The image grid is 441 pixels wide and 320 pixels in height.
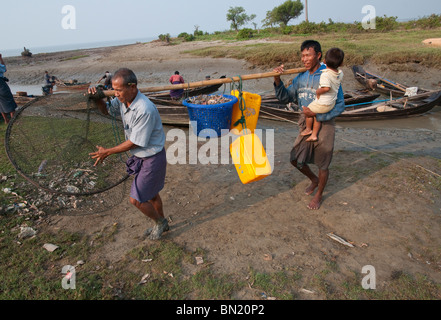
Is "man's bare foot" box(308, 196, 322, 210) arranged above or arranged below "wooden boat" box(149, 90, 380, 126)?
below

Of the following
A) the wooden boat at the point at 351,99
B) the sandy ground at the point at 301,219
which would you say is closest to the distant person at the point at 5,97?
the sandy ground at the point at 301,219

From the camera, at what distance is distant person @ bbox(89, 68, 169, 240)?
2.29m

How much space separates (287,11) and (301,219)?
45612 millimetres

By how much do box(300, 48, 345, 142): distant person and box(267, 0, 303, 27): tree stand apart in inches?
1657

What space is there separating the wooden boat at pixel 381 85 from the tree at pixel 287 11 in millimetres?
32413

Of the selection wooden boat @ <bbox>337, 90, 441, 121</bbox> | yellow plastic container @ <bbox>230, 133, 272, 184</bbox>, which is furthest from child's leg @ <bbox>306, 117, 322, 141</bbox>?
Answer: wooden boat @ <bbox>337, 90, 441, 121</bbox>

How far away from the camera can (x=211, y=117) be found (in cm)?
275

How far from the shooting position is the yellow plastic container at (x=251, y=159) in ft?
9.43

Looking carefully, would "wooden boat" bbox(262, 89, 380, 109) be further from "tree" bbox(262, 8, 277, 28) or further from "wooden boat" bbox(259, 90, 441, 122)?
"tree" bbox(262, 8, 277, 28)

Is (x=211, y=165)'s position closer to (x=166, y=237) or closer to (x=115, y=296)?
(x=166, y=237)

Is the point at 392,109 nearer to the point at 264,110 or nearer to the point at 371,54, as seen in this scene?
the point at 264,110

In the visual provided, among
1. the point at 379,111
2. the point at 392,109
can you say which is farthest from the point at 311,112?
the point at 392,109

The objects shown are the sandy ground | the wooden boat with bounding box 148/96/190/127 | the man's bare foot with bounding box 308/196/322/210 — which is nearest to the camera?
the sandy ground

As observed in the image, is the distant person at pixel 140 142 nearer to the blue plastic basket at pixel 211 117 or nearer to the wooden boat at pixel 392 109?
the blue plastic basket at pixel 211 117
